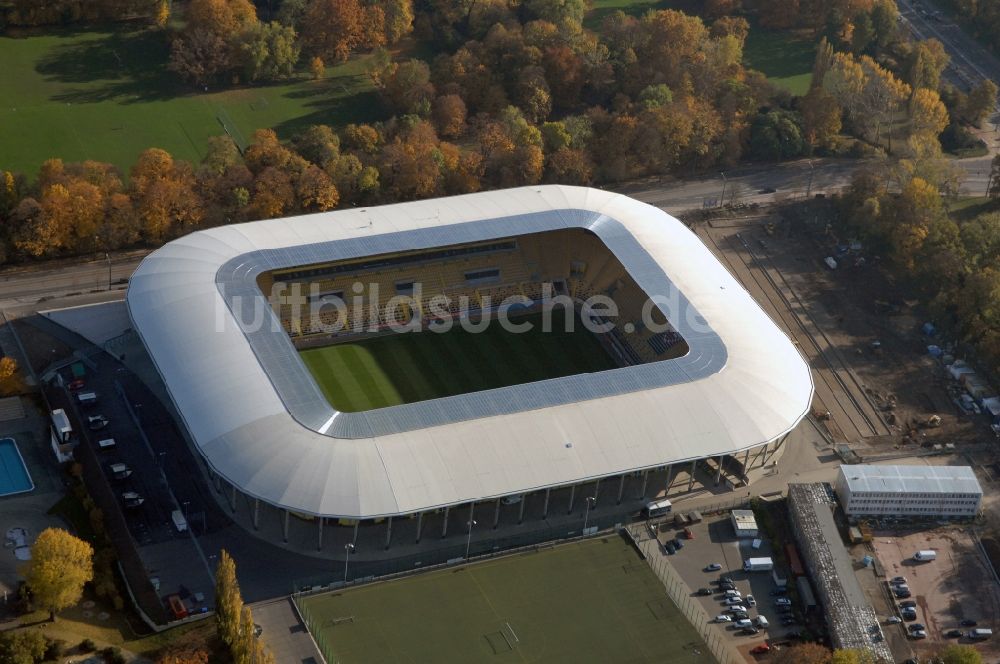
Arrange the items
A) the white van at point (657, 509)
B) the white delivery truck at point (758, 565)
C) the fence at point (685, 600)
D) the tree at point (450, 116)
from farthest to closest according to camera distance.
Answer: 1. the tree at point (450, 116)
2. the white van at point (657, 509)
3. the white delivery truck at point (758, 565)
4. the fence at point (685, 600)

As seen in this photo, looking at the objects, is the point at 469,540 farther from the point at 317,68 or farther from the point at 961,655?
the point at 317,68

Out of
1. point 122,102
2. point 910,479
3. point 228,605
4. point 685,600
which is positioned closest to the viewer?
point 228,605

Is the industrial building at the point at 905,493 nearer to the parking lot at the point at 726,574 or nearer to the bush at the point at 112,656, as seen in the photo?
the parking lot at the point at 726,574

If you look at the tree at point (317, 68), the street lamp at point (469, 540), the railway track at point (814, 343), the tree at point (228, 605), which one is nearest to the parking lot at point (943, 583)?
the railway track at point (814, 343)

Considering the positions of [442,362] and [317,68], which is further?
[317,68]

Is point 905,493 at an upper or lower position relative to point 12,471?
lower

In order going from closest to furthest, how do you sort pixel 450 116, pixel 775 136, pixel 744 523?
pixel 744 523
pixel 450 116
pixel 775 136

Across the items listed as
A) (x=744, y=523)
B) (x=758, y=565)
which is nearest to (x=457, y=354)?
(x=744, y=523)
